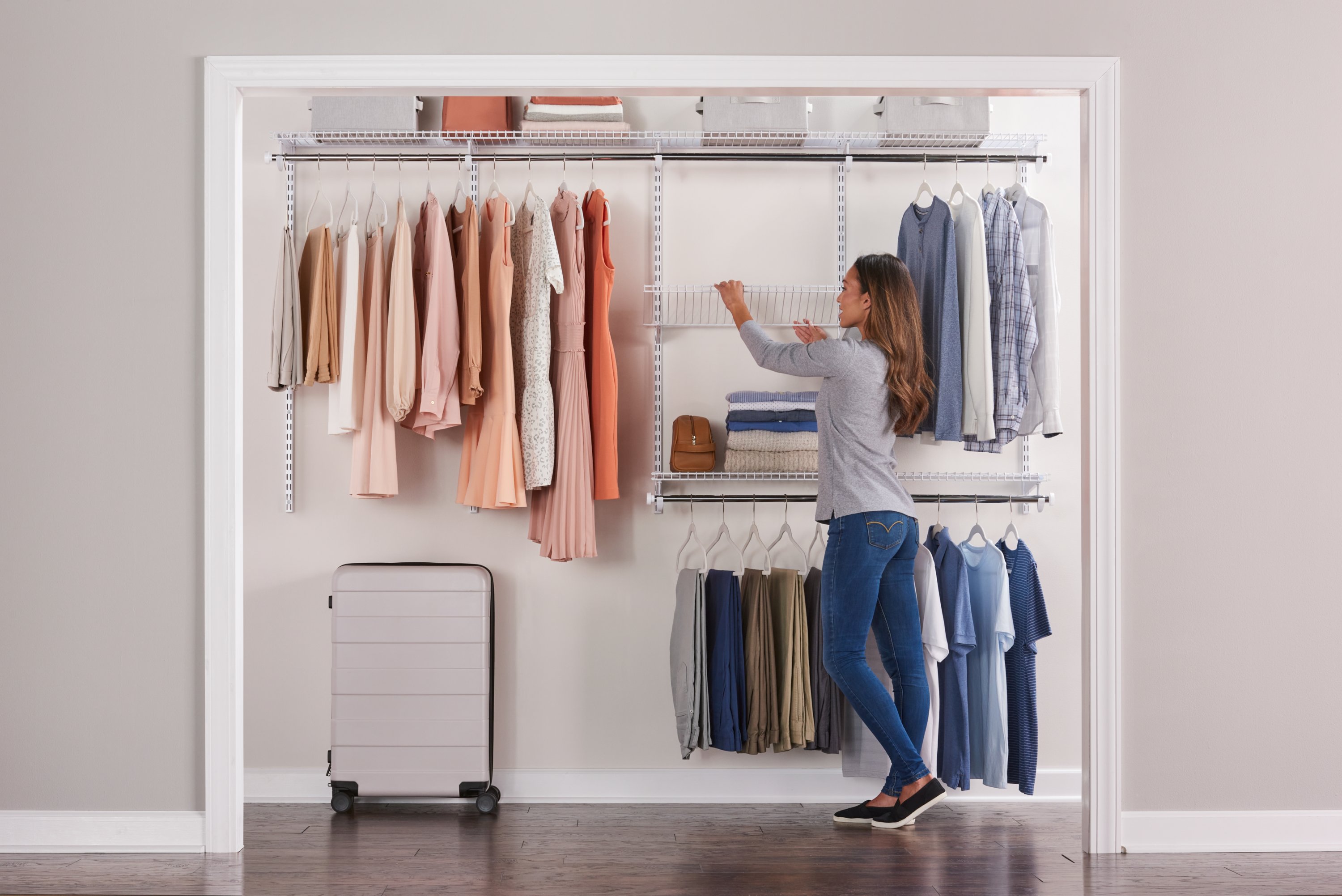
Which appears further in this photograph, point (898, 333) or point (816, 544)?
point (816, 544)

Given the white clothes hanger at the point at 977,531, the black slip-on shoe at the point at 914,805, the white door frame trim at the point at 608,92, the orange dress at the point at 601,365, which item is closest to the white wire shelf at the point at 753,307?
the orange dress at the point at 601,365

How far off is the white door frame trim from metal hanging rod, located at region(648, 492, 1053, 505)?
2.33ft

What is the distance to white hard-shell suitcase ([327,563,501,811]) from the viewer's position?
114 inches

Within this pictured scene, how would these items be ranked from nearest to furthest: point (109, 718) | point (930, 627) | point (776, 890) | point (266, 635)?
point (776, 890)
point (109, 718)
point (930, 627)
point (266, 635)

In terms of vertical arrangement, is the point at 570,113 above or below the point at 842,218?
above

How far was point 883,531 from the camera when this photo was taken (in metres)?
2.51

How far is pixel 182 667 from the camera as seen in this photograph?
2.33m

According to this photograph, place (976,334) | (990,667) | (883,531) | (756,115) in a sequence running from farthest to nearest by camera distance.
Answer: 1. (756,115)
2. (990,667)
3. (976,334)
4. (883,531)

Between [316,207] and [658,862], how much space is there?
221 cm

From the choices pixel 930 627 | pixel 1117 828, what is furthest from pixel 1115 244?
pixel 1117 828

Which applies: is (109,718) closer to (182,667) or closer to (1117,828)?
(182,667)

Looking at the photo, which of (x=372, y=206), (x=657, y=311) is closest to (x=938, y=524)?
(x=657, y=311)

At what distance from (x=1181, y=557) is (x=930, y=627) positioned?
2.31 feet

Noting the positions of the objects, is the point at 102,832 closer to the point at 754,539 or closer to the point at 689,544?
the point at 689,544
